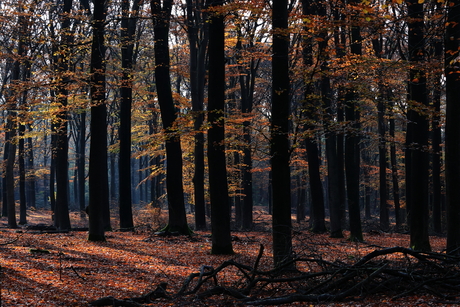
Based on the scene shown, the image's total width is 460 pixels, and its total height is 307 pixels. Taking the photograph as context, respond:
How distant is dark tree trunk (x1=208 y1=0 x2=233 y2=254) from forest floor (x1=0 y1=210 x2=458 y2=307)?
0.79 m

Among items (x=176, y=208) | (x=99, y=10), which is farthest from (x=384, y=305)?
(x=99, y=10)

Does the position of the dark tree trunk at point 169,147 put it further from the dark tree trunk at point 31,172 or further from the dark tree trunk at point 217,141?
the dark tree trunk at point 31,172

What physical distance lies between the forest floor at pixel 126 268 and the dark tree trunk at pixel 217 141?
2.59 ft

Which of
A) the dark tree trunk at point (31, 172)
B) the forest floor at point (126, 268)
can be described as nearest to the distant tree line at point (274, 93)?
the forest floor at point (126, 268)

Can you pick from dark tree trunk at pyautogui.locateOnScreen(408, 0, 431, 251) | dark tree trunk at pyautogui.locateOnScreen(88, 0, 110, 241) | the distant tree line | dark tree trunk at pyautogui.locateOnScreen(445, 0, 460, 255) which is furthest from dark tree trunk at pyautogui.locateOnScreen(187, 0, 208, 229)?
dark tree trunk at pyautogui.locateOnScreen(445, 0, 460, 255)

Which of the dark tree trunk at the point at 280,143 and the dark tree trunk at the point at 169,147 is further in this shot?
the dark tree trunk at the point at 169,147

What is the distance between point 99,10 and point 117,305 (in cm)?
981

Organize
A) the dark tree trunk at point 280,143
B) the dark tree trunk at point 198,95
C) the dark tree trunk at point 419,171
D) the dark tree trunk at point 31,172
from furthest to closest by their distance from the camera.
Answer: the dark tree trunk at point 31,172
the dark tree trunk at point 198,95
the dark tree trunk at point 419,171
the dark tree trunk at point 280,143

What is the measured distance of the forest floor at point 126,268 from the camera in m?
6.81

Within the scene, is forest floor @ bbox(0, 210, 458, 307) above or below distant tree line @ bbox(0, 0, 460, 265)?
below

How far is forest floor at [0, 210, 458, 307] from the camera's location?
6809 millimetres

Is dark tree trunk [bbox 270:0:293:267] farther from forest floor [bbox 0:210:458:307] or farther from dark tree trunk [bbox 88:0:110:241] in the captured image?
dark tree trunk [bbox 88:0:110:241]

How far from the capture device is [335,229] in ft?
57.2

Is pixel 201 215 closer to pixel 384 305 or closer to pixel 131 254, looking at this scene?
pixel 131 254
